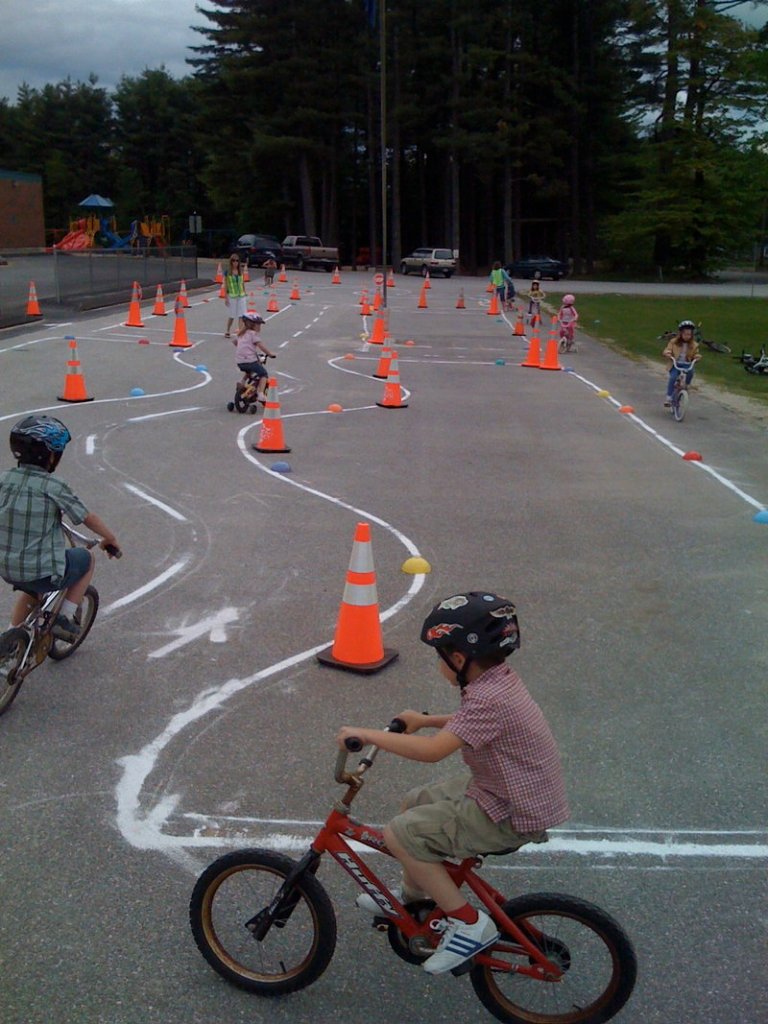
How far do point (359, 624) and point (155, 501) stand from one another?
14.3 feet

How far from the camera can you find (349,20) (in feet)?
217

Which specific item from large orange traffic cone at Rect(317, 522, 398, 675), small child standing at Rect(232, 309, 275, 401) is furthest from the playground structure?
large orange traffic cone at Rect(317, 522, 398, 675)

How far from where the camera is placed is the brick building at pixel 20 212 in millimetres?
68188

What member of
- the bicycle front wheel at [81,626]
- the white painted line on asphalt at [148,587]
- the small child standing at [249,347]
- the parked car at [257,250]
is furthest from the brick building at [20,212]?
the bicycle front wheel at [81,626]

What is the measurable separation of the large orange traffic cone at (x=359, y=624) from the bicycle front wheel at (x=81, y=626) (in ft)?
4.65

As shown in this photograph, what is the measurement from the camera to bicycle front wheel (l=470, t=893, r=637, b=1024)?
323 cm

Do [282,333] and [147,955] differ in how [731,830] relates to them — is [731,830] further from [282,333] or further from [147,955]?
[282,333]

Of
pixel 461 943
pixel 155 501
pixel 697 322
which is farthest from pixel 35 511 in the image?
pixel 697 322

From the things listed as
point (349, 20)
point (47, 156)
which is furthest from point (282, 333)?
point (47, 156)

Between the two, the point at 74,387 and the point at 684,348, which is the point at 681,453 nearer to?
the point at 684,348

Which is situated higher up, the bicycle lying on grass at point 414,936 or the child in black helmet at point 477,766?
the child in black helmet at point 477,766

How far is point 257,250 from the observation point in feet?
195

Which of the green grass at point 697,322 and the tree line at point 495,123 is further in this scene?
the tree line at point 495,123

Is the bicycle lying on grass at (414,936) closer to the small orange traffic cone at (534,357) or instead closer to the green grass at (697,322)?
the green grass at (697,322)
